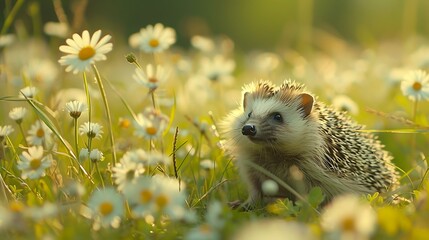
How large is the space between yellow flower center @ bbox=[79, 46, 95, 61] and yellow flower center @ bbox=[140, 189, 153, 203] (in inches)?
39.0

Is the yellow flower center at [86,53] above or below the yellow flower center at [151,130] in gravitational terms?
above

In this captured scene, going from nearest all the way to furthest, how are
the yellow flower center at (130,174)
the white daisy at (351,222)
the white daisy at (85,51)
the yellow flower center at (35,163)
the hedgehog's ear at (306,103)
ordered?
the white daisy at (351,222), the yellow flower center at (130,174), the yellow flower center at (35,163), the white daisy at (85,51), the hedgehog's ear at (306,103)

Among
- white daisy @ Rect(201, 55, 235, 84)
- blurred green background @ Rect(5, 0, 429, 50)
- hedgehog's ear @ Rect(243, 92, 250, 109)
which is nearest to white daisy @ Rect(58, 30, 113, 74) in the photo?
hedgehog's ear @ Rect(243, 92, 250, 109)

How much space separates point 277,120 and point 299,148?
237 mm

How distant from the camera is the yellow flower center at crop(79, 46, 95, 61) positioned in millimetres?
3238

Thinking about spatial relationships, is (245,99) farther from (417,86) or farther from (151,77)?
(417,86)

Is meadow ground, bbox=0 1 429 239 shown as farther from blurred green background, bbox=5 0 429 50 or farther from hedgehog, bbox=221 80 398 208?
blurred green background, bbox=5 0 429 50

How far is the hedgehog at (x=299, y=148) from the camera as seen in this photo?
13.1 feet

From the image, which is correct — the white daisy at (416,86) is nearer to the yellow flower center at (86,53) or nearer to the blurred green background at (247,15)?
the yellow flower center at (86,53)

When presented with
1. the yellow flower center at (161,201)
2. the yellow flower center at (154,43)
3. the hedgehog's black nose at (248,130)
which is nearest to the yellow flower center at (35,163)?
the yellow flower center at (161,201)

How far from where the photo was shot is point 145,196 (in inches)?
96.4

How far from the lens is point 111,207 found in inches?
99.0

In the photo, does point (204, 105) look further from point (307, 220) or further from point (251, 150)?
point (307, 220)

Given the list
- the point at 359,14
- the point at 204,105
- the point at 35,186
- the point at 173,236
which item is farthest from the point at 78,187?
the point at 359,14
